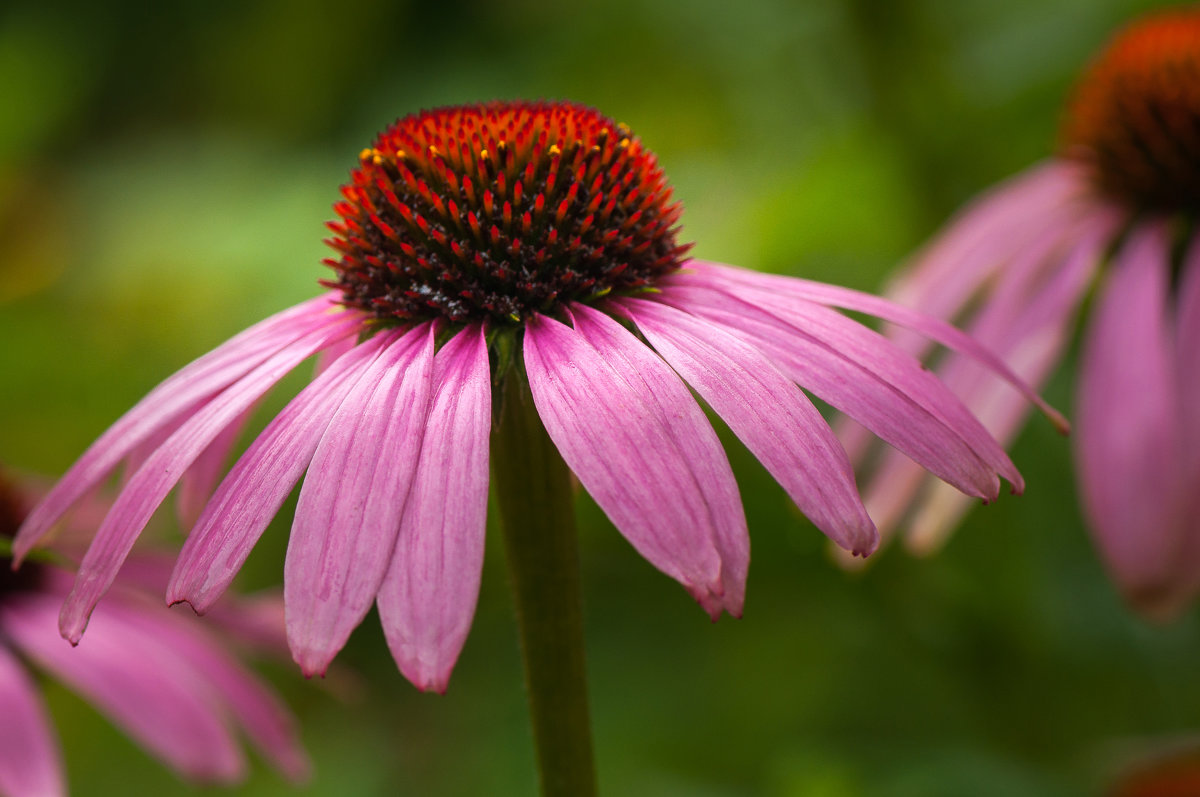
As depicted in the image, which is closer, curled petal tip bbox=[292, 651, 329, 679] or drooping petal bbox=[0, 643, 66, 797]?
curled petal tip bbox=[292, 651, 329, 679]

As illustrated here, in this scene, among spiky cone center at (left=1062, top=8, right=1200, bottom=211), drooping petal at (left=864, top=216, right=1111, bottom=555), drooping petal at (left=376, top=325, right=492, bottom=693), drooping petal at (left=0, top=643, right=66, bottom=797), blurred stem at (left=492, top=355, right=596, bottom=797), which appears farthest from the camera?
spiky cone center at (left=1062, top=8, right=1200, bottom=211)

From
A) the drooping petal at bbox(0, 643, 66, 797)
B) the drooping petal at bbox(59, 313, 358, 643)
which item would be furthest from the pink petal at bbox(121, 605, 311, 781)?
the drooping petal at bbox(59, 313, 358, 643)

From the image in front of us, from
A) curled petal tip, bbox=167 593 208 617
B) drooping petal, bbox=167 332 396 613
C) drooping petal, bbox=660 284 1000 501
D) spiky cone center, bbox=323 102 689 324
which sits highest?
spiky cone center, bbox=323 102 689 324

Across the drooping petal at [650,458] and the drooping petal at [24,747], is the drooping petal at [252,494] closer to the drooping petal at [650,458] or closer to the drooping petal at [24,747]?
the drooping petal at [650,458]

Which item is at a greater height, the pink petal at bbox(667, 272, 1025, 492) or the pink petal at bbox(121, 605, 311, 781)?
the pink petal at bbox(667, 272, 1025, 492)

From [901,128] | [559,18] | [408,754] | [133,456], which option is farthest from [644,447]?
[559,18]

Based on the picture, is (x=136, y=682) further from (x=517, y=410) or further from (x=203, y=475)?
(x=517, y=410)

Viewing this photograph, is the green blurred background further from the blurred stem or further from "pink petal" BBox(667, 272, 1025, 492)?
"pink petal" BBox(667, 272, 1025, 492)
